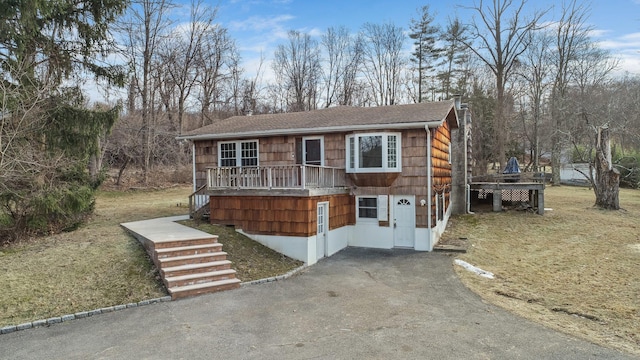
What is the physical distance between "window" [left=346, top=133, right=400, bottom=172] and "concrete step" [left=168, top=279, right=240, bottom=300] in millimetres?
6018

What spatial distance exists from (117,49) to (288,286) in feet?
33.3

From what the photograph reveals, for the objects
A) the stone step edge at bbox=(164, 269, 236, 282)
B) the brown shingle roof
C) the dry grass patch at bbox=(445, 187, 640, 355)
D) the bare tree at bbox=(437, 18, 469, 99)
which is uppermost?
the bare tree at bbox=(437, 18, 469, 99)

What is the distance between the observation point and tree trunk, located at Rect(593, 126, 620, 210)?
1869 centimetres

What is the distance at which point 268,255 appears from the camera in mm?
11086

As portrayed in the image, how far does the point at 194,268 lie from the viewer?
29.3 feet

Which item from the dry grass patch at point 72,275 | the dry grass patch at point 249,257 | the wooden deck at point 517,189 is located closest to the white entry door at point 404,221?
the dry grass patch at point 249,257

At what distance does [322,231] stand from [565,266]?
721 centimetres

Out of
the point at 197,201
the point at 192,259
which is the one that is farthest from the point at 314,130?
the point at 192,259

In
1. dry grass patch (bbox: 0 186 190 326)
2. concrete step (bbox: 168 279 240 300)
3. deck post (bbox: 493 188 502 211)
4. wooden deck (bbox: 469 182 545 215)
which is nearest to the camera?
dry grass patch (bbox: 0 186 190 326)

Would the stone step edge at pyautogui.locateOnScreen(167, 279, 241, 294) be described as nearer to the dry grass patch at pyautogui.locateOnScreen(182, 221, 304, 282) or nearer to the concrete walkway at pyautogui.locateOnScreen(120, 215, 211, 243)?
the dry grass patch at pyautogui.locateOnScreen(182, 221, 304, 282)

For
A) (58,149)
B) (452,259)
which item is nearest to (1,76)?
(58,149)

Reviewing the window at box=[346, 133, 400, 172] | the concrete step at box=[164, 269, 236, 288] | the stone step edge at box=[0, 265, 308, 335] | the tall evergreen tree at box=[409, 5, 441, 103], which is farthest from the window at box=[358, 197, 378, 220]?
the tall evergreen tree at box=[409, 5, 441, 103]

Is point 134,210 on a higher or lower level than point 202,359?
higher

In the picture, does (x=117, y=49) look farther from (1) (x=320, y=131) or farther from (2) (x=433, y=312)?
(2) (x=433, y=312)
